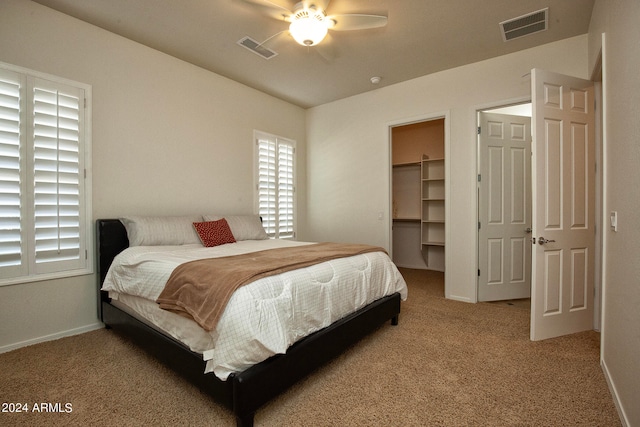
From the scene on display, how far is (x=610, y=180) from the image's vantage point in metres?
1.85

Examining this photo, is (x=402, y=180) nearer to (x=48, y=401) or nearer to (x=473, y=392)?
(x=473, y=392)

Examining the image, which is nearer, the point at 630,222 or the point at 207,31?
the point at 630,222

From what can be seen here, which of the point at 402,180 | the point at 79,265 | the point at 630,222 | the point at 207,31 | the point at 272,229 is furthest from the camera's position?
the point at 402,180

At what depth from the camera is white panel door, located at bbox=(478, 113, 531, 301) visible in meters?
3.52

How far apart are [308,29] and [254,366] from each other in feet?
7.90

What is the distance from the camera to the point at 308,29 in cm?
233

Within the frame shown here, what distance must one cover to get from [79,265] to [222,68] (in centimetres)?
265

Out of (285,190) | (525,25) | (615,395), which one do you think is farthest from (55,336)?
(525,25)

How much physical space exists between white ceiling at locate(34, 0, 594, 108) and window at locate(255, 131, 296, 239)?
959 millimetres

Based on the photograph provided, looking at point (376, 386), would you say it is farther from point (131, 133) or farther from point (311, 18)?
point (131, 133)

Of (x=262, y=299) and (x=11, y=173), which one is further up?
(x=11, y=173)

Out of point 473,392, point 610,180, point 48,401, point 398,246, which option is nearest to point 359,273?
point 473,392

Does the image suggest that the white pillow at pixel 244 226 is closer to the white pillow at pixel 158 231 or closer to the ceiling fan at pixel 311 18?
the white pillow at pixel 158 231

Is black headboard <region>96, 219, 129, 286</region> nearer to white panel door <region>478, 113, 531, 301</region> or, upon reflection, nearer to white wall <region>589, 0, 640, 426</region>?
white wall <region>589, 0, 640, 426</region>
